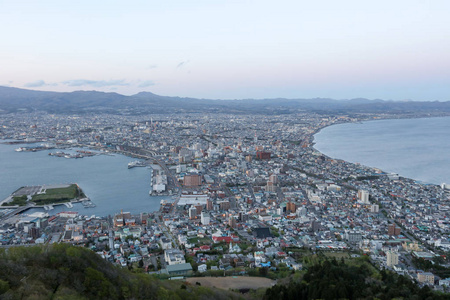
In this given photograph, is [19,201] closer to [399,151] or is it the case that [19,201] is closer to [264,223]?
[264,223]

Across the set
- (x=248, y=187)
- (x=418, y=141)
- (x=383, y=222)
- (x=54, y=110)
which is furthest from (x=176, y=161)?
(x=54, y=110)

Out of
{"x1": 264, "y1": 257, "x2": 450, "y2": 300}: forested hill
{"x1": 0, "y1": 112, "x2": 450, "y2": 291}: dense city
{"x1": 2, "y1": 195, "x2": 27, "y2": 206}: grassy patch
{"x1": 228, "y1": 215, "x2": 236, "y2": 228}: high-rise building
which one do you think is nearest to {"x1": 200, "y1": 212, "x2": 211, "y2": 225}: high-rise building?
{"x1": 0, "y1": 112, "x2": 450, "y2": 291}: dense city

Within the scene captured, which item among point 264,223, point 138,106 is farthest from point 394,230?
point 138,106

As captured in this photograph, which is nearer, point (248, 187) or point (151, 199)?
point (151, 199)

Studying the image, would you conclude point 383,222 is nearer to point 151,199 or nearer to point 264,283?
point 264,283

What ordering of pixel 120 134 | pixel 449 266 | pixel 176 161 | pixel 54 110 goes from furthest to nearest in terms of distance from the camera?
pixel 54 110, pixel 120 134, pixel 176 161, pixel 449 266
